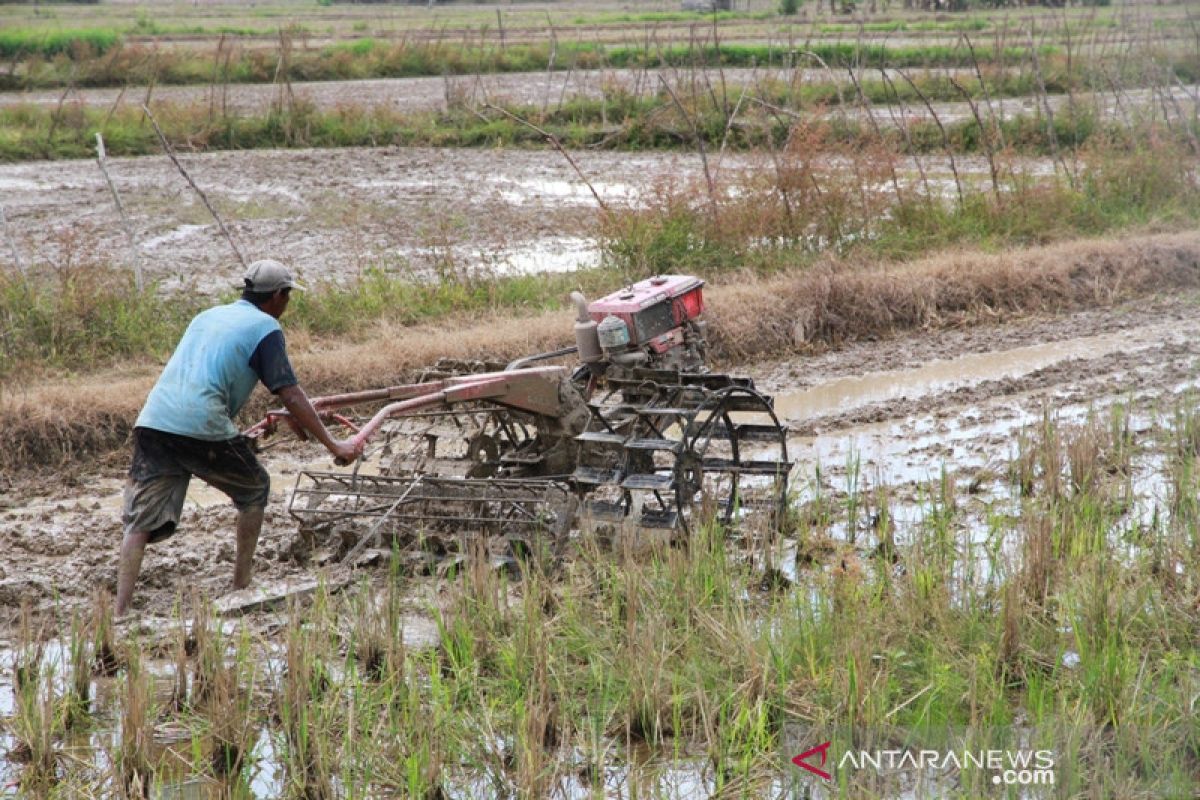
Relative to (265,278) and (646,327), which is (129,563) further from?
(646,327)

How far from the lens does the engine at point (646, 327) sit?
6305mm

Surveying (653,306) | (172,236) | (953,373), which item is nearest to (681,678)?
(653,306)

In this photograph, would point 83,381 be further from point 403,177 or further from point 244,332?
point 403,177

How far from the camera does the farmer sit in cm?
514

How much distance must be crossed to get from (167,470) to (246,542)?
1.50ft

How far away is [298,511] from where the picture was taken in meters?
5.74

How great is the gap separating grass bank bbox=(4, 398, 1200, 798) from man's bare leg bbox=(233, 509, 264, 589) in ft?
1.02

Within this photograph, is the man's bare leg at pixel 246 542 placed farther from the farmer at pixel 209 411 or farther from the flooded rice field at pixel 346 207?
the flooded rice field at pixel 346 207

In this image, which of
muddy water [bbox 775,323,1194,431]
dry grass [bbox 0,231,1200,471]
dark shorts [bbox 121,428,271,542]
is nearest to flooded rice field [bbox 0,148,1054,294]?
dry grass [bbox 0,231,1200,471]

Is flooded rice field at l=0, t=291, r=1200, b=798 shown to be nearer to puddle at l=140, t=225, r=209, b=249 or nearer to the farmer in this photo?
the farmer

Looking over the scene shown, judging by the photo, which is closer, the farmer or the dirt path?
the farmer

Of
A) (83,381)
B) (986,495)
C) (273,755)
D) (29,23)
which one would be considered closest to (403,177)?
(83,381)

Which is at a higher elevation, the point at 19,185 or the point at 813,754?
the point at 19,185

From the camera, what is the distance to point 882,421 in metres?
8.31
